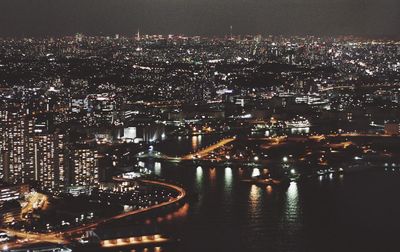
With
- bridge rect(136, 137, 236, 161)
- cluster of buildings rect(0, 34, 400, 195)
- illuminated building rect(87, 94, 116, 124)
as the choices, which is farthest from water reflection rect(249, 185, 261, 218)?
illuminated building rect(87, 94, 116, 124)

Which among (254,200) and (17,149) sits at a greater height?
(17,149)

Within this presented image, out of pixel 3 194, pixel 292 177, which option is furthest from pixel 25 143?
pixel 292 177

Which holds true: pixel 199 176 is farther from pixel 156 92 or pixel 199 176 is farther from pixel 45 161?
pixel 156 92

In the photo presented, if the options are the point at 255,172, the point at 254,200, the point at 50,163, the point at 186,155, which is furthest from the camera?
the point at 186,155

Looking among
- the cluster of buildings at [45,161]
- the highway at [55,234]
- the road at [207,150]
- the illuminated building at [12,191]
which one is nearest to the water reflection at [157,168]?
the road at [207,150]

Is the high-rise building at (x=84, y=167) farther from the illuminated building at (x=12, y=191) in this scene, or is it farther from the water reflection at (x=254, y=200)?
the water reflection at (x=254, y=200)

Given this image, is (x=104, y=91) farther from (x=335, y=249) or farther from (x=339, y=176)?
(x=335, y=249)

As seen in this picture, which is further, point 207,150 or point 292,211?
point 207,150

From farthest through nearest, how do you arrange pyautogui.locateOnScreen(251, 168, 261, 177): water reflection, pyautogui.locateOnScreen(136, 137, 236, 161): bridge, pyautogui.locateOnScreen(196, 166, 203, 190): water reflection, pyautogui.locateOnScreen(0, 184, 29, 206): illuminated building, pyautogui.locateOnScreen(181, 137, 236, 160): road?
pyautogui.locateOnScreen(181, 137, 236, 160): road, pyautogui.locateOnScreen(136, 137, 236, 161): bridge, pyautogui.locateOnScreen(251, 168, 261, 177): water reflection, pyautogui.locateOnScreen(196, 166, 203, 190): water reflection, pyautogui.locateOnScreen(0, 184, 29, 206): illuminated building

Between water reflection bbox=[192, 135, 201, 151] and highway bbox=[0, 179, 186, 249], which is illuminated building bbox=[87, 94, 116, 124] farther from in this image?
highway bbox=[0, 179, 186, 249]

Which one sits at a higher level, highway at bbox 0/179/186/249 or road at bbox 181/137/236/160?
road at bbox 181/137/236/160

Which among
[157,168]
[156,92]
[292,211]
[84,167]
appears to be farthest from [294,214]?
[156,92]
